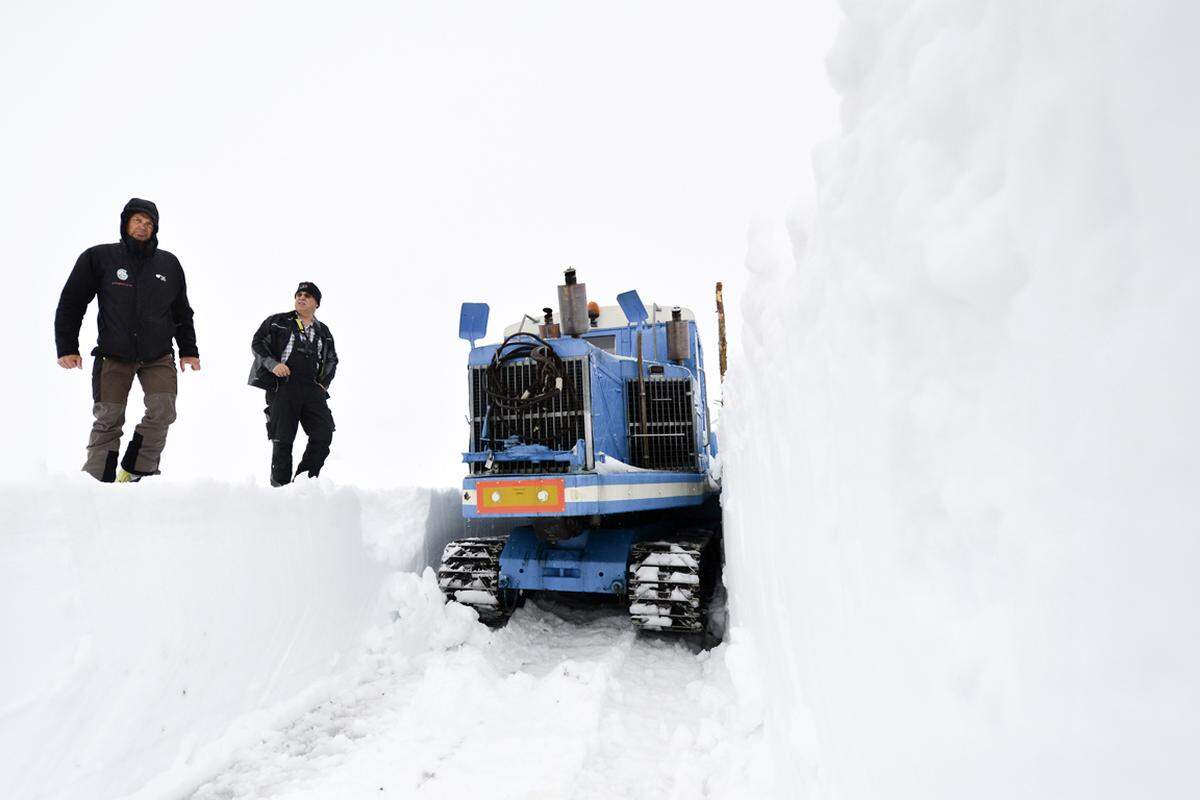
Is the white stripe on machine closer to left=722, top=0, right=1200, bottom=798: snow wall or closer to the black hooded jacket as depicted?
the black hooded jacket

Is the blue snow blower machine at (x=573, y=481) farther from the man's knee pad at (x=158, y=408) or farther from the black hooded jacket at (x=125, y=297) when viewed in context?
the black hooded jacket at (x=125, y=297)

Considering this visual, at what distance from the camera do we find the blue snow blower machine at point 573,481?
5387mm

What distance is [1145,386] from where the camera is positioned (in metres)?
0.80

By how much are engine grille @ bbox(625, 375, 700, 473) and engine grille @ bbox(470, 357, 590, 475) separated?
1.12 m

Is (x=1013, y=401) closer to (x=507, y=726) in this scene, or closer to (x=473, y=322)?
A: (x=507, y=726)

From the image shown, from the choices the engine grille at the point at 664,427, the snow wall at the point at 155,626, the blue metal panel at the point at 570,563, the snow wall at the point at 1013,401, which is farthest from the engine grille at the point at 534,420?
the snow wall at the point at 1013,401

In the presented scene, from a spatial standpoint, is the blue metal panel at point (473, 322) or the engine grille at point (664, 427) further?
the engine grille at point (664, 427)

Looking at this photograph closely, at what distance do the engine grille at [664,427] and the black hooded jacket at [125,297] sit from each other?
407 cm

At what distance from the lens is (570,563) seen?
19.6ft

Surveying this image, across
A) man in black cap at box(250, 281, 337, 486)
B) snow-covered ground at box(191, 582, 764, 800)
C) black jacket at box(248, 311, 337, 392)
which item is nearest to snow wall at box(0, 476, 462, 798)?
snow-covered ground at box(191, 582, 764, 800)

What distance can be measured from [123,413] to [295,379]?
4.84 feet

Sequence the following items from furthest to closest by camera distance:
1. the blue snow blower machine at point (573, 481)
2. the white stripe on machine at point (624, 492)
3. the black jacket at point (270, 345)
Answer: the black jacket at point (270, 345)
the blue snow blower machine at point (573, 481)
the white stripe on machine at point (624, 492)

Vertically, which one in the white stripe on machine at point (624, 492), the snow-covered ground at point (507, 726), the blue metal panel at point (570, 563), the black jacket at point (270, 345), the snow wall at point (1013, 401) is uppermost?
the black jacket at point (270, 345)

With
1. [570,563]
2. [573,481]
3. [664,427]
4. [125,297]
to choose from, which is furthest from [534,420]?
[125,297]
